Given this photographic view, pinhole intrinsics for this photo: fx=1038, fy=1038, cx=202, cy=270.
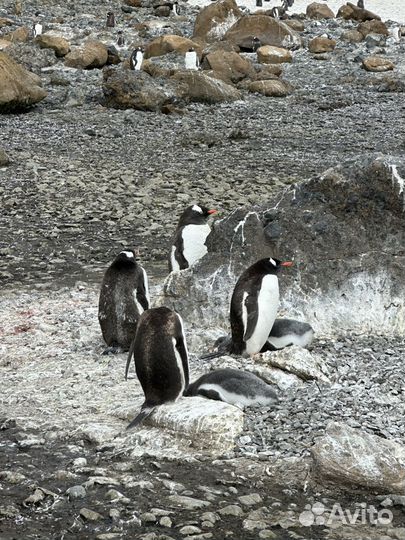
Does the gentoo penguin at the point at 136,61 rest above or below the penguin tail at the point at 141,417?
below

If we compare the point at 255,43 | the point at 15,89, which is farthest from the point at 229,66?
the point at 15,89

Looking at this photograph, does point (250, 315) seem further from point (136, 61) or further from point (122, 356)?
point (136, 61)

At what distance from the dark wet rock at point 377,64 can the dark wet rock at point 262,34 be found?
116 inches

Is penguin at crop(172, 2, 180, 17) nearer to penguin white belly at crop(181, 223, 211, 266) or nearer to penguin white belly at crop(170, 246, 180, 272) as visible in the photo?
penguin white belly at crop(181, 223, 211, 266)

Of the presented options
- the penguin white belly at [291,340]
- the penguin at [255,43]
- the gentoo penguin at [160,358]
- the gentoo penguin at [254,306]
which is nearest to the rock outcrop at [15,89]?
the penguin at [255,43]

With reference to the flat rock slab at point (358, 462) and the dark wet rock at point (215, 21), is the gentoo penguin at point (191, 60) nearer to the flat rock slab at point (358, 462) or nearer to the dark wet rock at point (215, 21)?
the dark wet rock at point (215, 21)

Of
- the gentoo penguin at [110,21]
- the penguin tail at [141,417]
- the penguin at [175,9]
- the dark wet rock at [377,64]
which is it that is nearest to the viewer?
the penguin tail at [141,417]

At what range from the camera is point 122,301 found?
23.6ft

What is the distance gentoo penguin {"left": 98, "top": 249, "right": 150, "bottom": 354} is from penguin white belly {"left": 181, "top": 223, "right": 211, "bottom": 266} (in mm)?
1249

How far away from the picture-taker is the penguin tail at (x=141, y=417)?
18.0ft

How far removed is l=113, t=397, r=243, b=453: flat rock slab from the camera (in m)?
5.30

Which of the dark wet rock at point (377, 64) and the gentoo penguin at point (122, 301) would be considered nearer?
the gentoo penguin at point (122, 301)

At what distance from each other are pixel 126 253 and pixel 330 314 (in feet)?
4.94

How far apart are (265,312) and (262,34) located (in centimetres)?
1780
